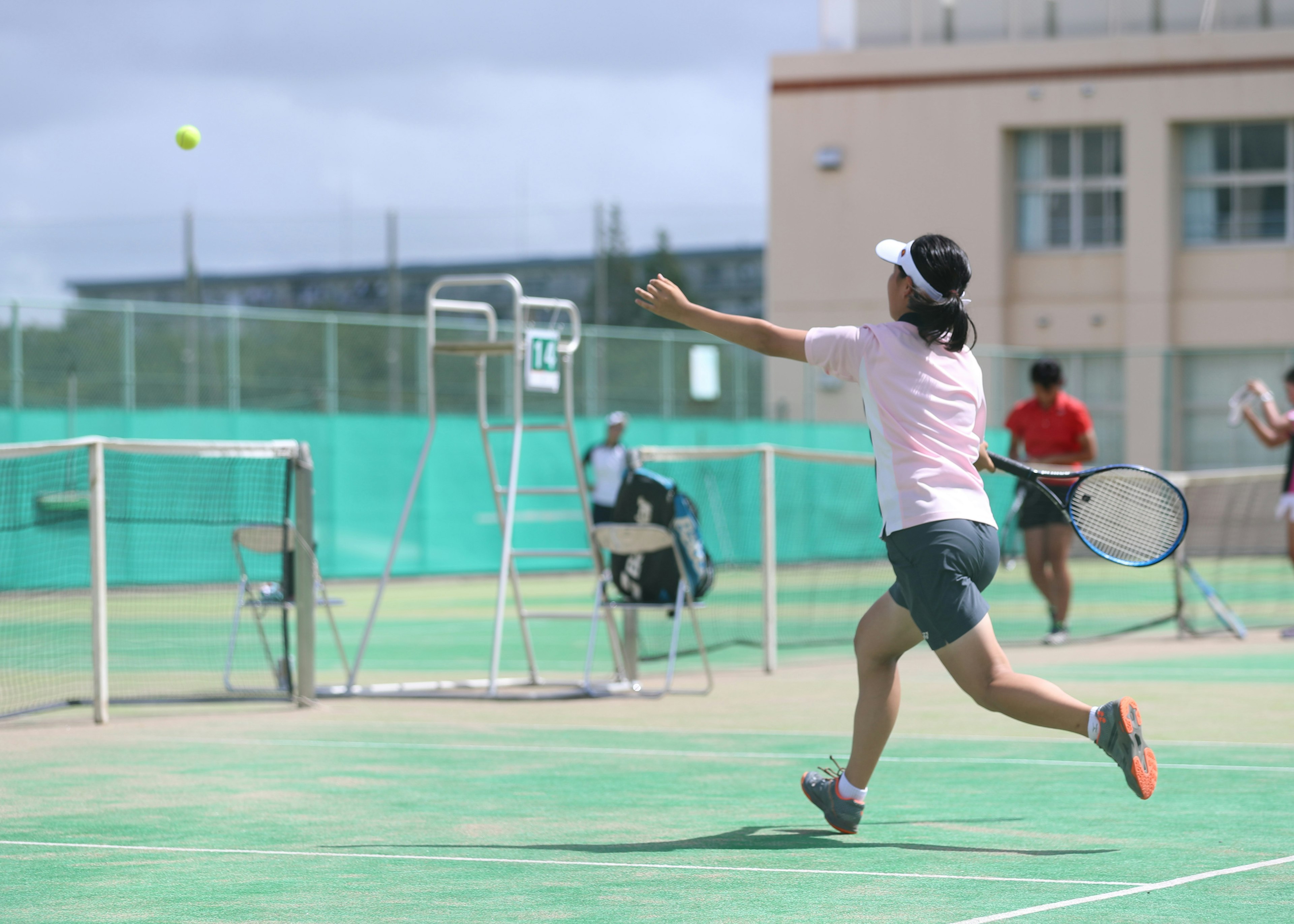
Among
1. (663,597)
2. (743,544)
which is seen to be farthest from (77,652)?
(743,544)

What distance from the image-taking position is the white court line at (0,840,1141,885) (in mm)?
4910

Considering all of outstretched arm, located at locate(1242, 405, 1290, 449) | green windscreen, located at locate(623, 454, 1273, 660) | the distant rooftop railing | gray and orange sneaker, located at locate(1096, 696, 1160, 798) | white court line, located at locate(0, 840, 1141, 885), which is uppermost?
the distant rooftop railing

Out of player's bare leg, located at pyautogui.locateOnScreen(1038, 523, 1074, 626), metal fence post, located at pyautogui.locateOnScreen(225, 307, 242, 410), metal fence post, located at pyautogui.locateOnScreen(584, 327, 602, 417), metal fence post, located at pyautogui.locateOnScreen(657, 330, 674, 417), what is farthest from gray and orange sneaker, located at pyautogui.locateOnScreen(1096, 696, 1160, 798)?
metal fence post, located at pyautogui.locateOnScreen(657, 330, 674, 417)

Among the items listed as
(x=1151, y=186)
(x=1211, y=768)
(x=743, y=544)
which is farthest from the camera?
(x=1151, y=186)

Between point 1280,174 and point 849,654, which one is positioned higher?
point 1280,174

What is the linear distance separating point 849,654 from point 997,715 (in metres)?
3.50

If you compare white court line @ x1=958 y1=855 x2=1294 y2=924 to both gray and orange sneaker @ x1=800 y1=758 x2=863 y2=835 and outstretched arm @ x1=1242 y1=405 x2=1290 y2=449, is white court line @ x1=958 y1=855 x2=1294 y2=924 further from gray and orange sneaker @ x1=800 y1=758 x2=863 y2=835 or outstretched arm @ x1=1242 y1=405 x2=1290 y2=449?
outstretched arm @ x1=1242 y1=405 x2=1290 y2=449

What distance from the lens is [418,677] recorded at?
10992mm

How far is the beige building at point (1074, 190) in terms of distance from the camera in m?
28.5

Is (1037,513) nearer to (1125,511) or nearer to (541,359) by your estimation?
(541,359)

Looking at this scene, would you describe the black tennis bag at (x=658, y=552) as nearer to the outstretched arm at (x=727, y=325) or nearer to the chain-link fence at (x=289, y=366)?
the outstretched arm at (x=727, y=325)

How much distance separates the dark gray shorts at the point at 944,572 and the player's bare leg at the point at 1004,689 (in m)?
0.04

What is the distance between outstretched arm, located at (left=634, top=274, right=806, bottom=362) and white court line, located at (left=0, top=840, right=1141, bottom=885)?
57.4 inches

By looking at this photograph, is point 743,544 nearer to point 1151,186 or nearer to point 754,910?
point 754,910
